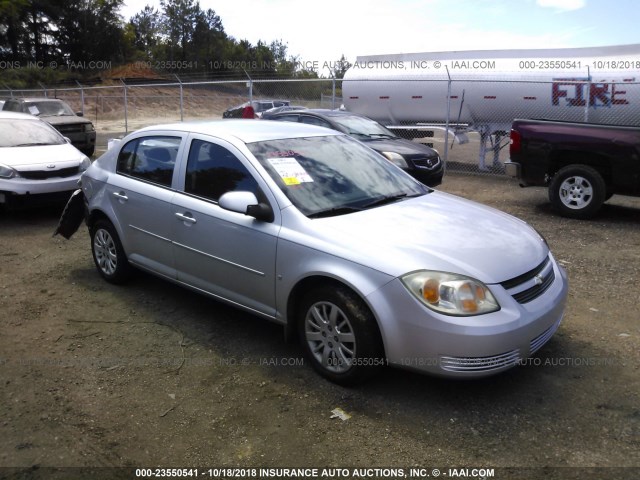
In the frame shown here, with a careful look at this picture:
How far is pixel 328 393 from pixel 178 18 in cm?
6956

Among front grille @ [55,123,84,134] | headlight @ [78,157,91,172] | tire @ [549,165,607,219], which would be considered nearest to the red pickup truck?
tire @ [549,165,607,219]

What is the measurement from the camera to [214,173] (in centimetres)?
431

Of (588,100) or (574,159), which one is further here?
(588,100)

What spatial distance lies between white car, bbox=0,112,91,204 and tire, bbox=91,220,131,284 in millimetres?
2985

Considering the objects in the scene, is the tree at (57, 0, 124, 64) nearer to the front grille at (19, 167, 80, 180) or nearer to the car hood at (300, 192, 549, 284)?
the front grille at (19, 167, 80, 180)

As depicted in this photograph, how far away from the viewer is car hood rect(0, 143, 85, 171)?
8.00 meters

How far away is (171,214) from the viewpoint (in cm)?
450

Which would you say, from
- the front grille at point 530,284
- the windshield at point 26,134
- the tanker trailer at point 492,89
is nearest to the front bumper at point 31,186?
the windshield at point 26,134

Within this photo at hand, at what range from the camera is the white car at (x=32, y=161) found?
7828 millimetres

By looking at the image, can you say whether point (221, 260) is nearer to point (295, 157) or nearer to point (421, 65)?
point (295, 157)

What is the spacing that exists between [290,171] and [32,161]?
5.68m

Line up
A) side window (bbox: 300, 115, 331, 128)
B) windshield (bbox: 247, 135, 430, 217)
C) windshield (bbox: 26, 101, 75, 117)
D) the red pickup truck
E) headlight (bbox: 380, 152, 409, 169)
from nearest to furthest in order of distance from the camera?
1. windshield (bbox: 247, 135, 430, 217)
2. the red pickup truck
3. headlight (bbox: 380, 152, 409, 169)
4. side window (bbox: 300, 115, 331, 128)
5. windshield (bbox: 26, 101, 75, 117)

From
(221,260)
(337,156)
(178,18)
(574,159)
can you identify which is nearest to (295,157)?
(337,156)

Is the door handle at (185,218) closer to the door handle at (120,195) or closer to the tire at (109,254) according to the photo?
the door handle at (120,195)
